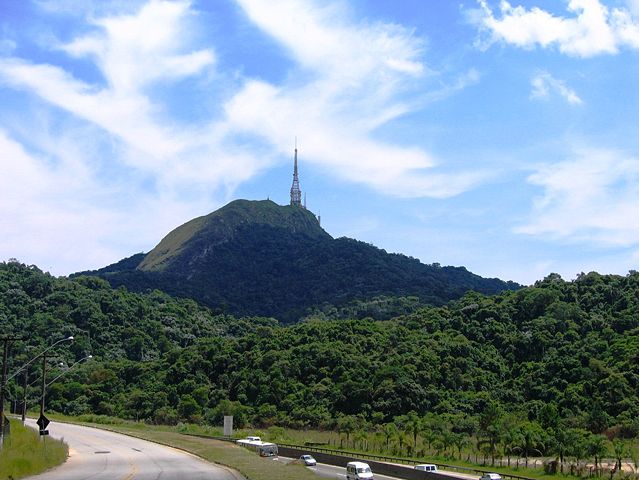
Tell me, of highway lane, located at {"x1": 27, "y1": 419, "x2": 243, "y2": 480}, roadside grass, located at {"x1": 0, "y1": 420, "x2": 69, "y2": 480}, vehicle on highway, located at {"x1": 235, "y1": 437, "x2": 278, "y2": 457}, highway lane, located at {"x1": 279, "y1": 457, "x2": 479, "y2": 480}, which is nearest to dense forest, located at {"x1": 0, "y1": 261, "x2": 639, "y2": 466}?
highway lane, located at {"x1": 279, "y1": 457, "x2": 479, "y2": 480}

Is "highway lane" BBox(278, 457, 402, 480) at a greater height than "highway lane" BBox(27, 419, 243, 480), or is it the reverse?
"highway lane" BBox(27, 419, 243, 480)

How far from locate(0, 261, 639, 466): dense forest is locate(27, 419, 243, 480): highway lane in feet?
91.6

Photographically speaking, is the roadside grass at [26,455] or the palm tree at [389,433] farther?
the palm tree at [389,433]

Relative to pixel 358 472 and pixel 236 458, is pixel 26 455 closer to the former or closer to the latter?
pixel 236 458

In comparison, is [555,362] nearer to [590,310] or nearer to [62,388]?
[590,310]

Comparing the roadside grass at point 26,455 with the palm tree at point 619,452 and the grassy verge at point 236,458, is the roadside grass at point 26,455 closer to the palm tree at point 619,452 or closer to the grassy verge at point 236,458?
the grassy verge at point 236,458

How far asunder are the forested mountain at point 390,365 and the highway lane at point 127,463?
127ft

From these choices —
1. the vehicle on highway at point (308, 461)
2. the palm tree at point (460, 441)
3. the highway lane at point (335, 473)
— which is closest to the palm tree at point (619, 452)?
the highway lane at point (335, 473)

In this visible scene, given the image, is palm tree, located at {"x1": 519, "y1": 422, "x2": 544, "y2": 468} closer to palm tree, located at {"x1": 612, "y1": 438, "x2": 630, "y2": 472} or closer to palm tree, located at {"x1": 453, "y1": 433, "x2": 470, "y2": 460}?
palm tree, located at {"x1": 453, "y1": 433, "x2": 470, "y2": 460}

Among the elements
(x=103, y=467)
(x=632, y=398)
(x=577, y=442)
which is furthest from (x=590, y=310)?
(x=103, y=467)

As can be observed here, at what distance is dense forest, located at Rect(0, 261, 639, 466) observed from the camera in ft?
316

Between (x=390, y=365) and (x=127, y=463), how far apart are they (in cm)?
7363

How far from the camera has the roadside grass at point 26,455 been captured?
125 feet

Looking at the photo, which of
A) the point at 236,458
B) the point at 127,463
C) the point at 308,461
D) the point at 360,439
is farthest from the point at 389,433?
the point at 127,463
